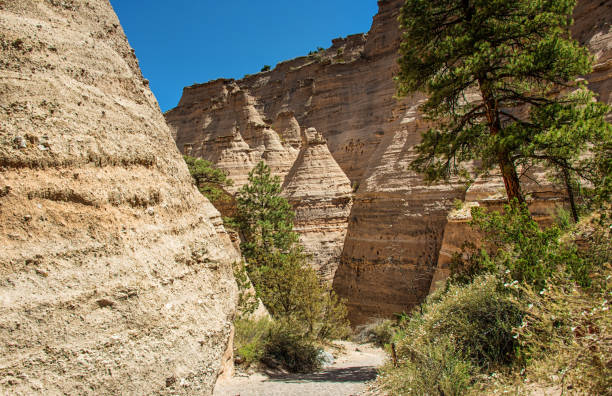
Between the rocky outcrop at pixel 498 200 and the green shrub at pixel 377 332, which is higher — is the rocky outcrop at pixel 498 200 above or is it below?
above

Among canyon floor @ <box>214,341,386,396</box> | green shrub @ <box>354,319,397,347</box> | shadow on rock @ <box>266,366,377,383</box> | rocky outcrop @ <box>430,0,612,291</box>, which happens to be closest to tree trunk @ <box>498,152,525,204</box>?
rocky outcrop @ <box>430,0,612,291</box>

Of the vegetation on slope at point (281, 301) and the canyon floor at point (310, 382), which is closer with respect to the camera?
the canyon floor at point (310, 382)

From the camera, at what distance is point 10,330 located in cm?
200

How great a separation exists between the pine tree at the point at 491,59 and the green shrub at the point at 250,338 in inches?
217

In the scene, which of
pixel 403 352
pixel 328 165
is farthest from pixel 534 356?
pixel 328 165

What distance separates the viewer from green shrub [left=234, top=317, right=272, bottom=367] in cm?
838

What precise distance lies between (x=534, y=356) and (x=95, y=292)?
4190 millimetres

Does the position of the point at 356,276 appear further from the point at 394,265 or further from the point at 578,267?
the point at 578,267

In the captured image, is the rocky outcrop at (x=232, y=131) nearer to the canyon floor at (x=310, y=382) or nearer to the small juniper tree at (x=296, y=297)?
the small juniper tree at (x=296, y=297)

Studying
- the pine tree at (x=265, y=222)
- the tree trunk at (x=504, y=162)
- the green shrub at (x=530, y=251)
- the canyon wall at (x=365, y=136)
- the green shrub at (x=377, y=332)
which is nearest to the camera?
the green shrub at (x=530, y=251)

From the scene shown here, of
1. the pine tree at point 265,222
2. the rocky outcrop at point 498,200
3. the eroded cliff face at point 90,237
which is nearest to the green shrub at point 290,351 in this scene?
the rocky outcrop at point 498,200

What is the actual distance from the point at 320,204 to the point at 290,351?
8.96 meters

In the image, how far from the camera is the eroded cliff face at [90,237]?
2133 mm

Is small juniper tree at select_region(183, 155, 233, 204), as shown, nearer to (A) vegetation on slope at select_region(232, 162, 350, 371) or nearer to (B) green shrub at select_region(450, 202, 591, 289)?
(A) vegetation on slope at select_region(232, 162, 350, 371)
